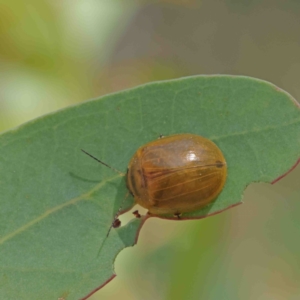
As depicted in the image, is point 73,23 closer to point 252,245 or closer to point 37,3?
point 37,3

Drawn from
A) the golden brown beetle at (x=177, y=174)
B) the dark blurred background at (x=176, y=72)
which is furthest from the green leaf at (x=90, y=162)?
the dark blurred background at (x=176, y=72)

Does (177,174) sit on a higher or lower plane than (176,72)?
lower

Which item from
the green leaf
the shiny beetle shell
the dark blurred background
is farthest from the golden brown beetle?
the dark blurred background

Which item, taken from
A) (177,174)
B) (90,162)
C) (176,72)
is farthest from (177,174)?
(176,72)

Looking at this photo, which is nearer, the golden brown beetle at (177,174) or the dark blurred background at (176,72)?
the golden brown beetle at (177,174)

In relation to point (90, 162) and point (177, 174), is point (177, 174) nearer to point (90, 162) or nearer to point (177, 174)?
point (177, 174)

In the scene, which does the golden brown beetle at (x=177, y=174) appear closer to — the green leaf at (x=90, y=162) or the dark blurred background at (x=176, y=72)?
the green leaf at (x=90, y=162)

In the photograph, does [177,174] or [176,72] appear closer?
[177,174]
